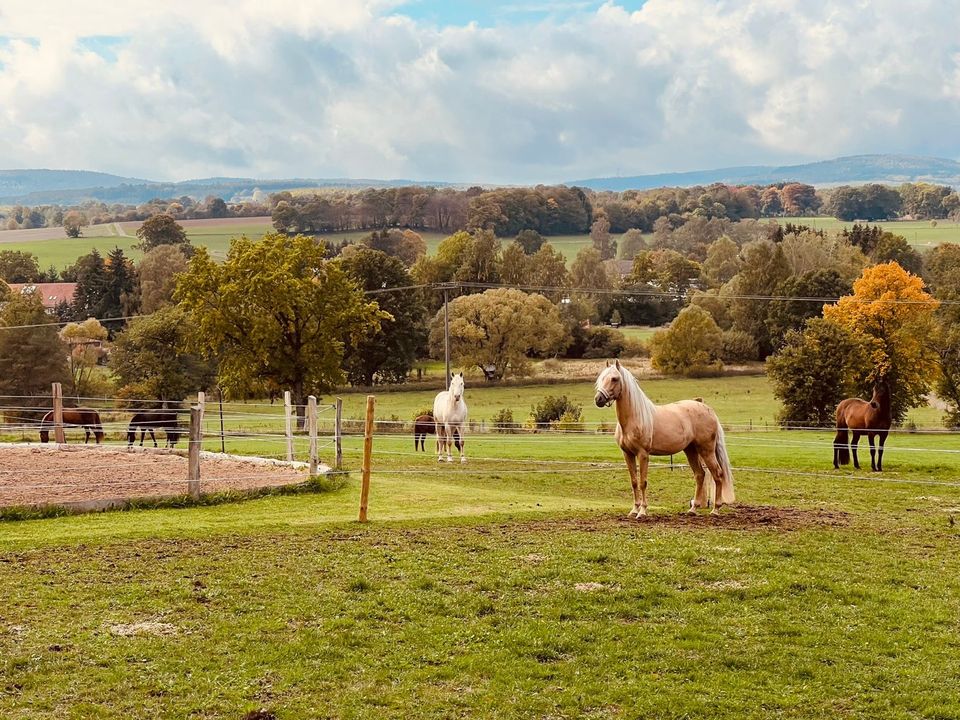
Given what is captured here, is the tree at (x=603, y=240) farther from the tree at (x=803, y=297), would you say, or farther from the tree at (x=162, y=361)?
the tree at (x=162, y=361)

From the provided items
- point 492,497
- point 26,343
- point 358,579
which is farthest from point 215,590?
point 26,343

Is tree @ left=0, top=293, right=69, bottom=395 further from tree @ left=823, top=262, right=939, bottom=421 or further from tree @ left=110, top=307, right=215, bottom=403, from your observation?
tree @ left=823, top=262, right=939, bottom=421

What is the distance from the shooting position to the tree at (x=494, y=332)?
2699 inches

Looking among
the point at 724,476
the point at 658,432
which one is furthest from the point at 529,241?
the point at 658,432

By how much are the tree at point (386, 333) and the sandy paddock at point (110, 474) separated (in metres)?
42.8

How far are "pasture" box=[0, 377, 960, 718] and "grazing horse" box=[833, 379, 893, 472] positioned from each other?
9.27 m

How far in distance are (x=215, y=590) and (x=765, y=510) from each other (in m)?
8.18

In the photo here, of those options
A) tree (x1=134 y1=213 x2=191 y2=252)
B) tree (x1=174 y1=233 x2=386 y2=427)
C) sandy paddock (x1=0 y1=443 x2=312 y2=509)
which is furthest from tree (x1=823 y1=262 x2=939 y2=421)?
tree (x1=134 y1=213 x2=191 y2=252)

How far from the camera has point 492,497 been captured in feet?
56.9

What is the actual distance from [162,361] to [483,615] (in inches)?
2277

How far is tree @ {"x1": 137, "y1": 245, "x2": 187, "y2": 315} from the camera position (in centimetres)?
9262

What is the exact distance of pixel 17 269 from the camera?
117 m

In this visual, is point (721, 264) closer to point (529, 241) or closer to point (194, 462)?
point (529, 241)

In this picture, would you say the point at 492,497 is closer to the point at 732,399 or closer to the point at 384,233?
the point at 732,399
